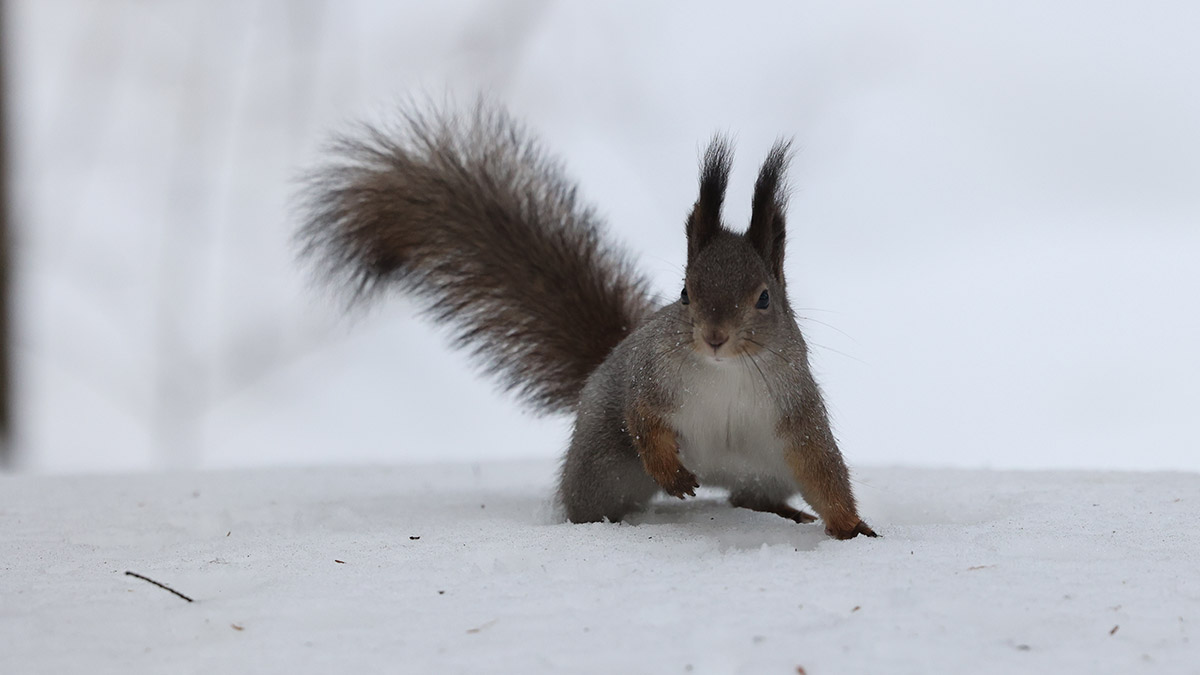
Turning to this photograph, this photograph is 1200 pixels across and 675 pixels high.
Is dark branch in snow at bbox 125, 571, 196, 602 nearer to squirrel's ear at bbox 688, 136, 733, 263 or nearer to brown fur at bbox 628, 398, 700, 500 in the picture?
brown fur at bbox 628, 398, 700, 500

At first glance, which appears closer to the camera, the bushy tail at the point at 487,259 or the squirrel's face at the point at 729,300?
the squirrel's face at the point at 729,300

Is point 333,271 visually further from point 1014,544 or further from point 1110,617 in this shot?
point 1110,617

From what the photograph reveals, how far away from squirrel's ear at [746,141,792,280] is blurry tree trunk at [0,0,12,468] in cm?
313

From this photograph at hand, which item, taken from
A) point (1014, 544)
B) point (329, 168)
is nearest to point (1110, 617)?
point (1014, 544)

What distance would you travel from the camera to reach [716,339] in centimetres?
179

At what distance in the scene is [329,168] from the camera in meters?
2.59

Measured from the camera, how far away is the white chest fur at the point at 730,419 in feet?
6.30

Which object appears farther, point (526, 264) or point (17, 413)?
point (17, 413)

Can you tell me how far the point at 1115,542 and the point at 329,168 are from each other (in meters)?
1.88

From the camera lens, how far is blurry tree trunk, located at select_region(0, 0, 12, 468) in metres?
3.89

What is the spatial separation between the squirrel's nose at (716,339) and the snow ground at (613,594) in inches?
13.3

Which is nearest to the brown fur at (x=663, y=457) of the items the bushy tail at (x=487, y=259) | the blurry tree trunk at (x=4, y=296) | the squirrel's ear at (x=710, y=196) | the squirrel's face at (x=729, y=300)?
the squirrel's face at (x=729, y=300)

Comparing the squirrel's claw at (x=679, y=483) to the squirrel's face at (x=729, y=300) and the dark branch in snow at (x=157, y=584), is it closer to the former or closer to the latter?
the squirrel's face at (x=729, y=300)

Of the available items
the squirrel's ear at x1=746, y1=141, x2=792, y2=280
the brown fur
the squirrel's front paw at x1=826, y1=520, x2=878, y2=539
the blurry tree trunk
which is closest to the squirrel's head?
the squirrel's ear at x1=746, y1=141, x2=792, y2=280
